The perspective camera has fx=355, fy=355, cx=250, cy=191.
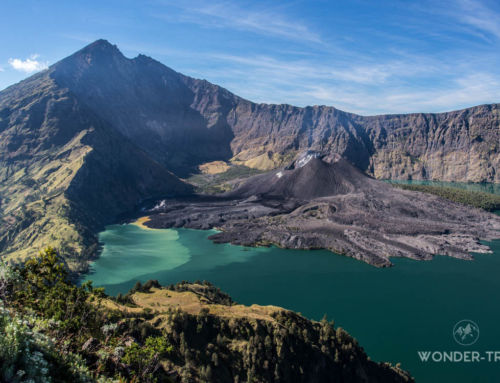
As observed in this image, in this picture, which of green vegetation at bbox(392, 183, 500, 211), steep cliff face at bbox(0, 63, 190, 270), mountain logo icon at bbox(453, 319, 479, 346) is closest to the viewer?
mountain logo icon at bbox(453, 319, 479, 346)

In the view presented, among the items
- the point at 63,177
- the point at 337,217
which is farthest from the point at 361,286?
the point at 63,177

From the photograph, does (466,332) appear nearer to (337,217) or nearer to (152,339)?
(152,339)

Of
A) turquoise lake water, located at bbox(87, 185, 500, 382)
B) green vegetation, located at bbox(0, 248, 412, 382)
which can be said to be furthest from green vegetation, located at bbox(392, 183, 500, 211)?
green vegetation, located at bbox(0, 248, 412, 382)

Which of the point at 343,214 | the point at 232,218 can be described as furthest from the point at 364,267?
the point at 232,218

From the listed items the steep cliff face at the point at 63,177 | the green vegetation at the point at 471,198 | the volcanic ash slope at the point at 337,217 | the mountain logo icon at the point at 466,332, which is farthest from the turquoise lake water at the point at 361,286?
the green vegetation at the point at 471,198

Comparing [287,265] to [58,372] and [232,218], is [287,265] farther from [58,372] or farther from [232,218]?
[58,372]

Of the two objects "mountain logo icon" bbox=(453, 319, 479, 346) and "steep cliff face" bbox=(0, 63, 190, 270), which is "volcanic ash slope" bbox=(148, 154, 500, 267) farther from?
"mountain logo icon" bbox=(453, 319, 479, 346)
